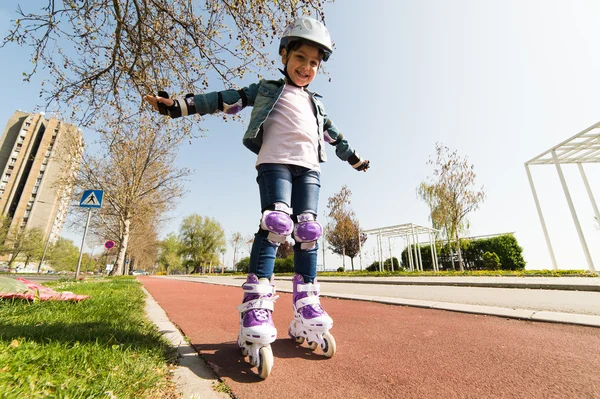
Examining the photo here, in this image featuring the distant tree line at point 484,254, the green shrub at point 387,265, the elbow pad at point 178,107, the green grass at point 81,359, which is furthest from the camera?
the green shrub at point 387,265

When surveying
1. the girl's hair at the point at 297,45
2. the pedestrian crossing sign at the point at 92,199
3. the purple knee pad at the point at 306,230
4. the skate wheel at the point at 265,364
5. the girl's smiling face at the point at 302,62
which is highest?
the pedestrian crossing sign at the point at 92,199

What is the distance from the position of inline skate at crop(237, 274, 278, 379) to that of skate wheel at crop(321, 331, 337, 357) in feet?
1.18

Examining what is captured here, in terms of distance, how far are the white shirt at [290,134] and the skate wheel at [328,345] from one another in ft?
4.05

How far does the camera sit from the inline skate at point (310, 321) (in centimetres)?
182

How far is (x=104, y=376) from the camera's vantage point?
1.27 meters

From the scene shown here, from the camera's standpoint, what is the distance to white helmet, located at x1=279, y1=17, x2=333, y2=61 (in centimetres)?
220

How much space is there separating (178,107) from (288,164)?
0.94 m

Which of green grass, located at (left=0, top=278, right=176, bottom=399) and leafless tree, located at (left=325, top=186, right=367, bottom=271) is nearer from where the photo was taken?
green grass, located at (left=0, top=278, right=176, bottom=399)

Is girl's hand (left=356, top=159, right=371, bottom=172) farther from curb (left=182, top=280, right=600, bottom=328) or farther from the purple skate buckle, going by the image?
curb (left=182, top=280, right=600, bottom=328)

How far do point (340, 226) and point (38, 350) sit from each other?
2809 cm

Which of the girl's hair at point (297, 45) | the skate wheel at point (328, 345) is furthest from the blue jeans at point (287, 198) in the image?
the girl's hair at point (297, 45)

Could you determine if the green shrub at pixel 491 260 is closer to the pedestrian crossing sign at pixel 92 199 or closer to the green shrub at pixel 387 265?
the green shrub at pixel 387 265

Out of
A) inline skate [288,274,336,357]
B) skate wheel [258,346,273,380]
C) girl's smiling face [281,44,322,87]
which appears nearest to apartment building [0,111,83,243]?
girl's smiling face [281,44,322,87]

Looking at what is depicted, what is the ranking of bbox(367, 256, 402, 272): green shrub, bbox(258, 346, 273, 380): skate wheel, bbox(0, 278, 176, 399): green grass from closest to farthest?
bbox(0, 278, 176, 399): green grass, bbox(258, 346, 273, 380): skate wheel, bbox(367, 256, 402, 272): green shrub
